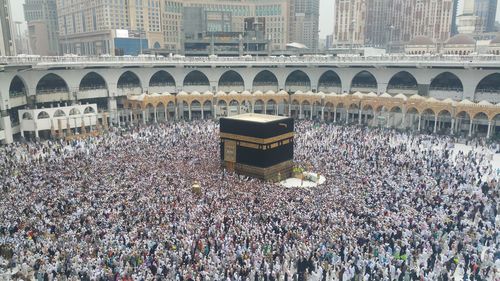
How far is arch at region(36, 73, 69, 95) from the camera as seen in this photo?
124 feet

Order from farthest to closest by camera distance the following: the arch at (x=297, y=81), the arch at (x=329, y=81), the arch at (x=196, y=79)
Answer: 1. the arch at (x=196, y=79)
2. the arch at (x=297, y=81)
3. the arch at (x=329, y=81)

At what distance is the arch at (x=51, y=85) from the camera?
37656 millimetres

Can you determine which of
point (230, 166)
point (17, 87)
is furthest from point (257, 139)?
point (17, 87)

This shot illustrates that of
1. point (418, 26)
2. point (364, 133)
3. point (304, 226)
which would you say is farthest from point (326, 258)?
point (418, 26)

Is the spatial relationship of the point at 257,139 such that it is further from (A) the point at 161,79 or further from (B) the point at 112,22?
(B) the point at 112,22

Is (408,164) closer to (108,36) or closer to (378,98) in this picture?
(378,98)

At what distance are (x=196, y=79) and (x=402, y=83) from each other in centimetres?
2320

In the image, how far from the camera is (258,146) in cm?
2323

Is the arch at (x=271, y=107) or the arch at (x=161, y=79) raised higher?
the arch at (x=161, y=79)

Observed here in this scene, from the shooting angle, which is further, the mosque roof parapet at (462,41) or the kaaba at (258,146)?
the mosque roof parapet at (462,41)

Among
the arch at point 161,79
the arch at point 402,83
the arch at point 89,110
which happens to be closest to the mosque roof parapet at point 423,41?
the arch at point 402,83

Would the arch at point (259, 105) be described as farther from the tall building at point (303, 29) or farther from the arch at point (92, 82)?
the tall building at point (303, 29)

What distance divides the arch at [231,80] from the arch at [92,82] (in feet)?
43.5

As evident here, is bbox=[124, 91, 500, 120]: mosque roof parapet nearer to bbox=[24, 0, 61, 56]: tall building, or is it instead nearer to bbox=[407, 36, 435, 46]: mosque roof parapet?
bbox=[407, 36, 435, 46]: mosque roof parapet
